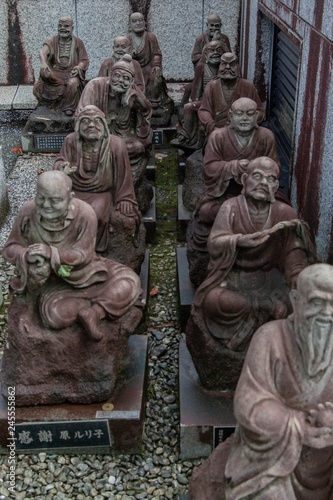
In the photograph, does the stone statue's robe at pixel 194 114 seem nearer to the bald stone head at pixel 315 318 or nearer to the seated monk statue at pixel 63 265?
the seated monk statue at pixel 63 265

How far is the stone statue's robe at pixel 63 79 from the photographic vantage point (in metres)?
10.1

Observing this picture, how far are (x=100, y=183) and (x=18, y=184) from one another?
340cm

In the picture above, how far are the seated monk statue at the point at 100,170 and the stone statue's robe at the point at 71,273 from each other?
1.42 metres

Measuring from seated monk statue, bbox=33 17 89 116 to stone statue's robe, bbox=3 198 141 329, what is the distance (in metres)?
6.07

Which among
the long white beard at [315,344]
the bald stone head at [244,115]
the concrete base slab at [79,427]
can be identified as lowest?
the concrete base slab at [79,427]

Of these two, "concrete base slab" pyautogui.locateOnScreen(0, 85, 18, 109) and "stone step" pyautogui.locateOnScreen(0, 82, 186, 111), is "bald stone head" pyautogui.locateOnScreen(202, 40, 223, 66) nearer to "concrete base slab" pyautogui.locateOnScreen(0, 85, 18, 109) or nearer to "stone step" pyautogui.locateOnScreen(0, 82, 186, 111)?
"stone step" pyautogui.locateOnScreen(0, 82, 186, 111)

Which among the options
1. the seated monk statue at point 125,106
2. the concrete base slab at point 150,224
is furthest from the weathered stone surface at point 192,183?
the seated monk statue at point 125,106

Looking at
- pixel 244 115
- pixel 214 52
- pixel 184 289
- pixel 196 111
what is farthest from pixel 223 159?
pixel 214 52

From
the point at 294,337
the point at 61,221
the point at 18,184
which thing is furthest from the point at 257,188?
the point at 18,184

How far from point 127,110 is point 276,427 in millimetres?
5520

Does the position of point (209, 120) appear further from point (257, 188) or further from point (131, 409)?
point (131, 409)

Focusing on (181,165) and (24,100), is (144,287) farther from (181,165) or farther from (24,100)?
(24,100)

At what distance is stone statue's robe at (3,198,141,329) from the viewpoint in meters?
4.33

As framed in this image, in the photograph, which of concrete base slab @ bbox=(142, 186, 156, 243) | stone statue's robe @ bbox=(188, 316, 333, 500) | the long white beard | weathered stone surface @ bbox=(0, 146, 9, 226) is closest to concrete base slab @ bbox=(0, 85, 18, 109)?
weathered stone surface @ bbox=(0, 146, 9, 226)
